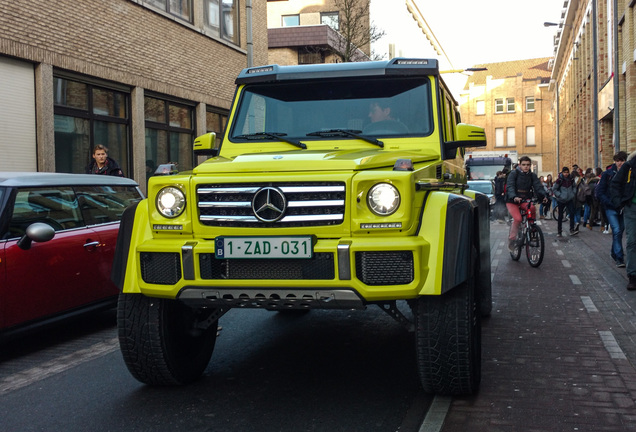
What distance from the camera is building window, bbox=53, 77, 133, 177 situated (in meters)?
14.5

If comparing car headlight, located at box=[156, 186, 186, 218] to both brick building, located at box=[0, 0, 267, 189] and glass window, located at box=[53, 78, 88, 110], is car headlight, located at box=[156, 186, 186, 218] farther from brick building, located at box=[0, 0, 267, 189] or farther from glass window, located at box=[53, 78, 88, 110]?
glass window, located at box=[53, 78, 88, 110]

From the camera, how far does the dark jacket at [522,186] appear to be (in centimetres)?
1323

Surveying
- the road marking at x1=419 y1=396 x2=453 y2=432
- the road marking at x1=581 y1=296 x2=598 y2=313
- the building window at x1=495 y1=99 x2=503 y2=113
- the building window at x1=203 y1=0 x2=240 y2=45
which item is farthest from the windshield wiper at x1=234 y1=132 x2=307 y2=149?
the building window at x1=495 y1=99 x2=503 y2=113

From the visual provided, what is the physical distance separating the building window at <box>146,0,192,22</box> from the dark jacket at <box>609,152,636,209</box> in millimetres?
12180

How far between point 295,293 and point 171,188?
1.02 meters

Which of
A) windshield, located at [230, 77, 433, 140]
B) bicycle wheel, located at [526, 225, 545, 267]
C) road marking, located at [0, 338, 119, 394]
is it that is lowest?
road marking, located at [0, 338, 119, 394]

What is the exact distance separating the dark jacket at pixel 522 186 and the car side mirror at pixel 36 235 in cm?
901

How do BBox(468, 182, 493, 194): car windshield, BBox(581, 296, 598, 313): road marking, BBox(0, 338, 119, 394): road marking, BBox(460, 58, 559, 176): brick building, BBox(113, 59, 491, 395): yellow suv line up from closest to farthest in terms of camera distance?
BBox(113, 59, 491, 395): yellow suv → BBox(0, 338, 119, 394): road marking → BBox(581, 296, 598, 313): road marking → BBox(468, 182, 493, 194): car windshield → BBox(460, 58, 559, 176): brick building

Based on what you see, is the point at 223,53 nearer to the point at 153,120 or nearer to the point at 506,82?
the point at 153,120

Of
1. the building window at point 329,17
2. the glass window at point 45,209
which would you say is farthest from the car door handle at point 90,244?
the building window at point 329,17

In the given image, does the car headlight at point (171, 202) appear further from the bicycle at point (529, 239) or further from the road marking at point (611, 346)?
the bicycle at point (529, 239)

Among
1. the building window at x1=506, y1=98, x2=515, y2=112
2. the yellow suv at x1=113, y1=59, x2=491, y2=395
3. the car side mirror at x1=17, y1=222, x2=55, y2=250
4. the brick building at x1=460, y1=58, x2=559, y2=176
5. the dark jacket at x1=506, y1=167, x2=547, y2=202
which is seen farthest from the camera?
the building window at x1=506, y1=98, x2=515, y2=112

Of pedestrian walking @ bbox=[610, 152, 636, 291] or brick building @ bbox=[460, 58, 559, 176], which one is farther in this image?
brick building @ bbox=[460, 58, 559, 176]

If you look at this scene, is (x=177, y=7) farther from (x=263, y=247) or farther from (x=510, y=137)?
(x=510, y=137)
